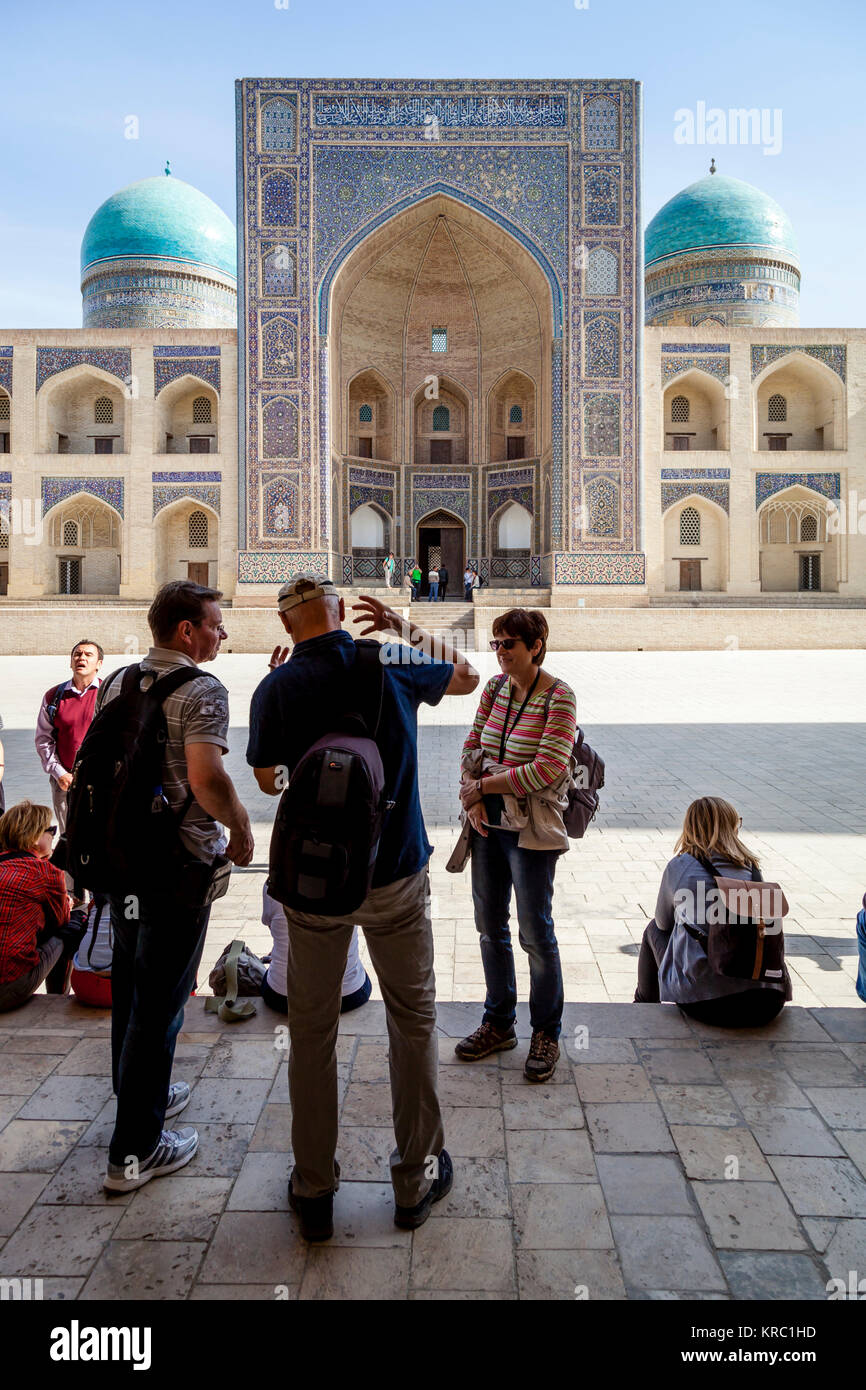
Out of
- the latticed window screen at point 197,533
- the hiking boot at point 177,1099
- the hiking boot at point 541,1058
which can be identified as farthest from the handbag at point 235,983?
the latticed window screen at point 197,533

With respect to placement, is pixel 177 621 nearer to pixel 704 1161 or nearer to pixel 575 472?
pixel 704 1161

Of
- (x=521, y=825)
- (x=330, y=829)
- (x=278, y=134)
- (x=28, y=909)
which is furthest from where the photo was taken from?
(x=278, y=134)

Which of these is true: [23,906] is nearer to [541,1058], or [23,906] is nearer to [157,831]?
[157,831]

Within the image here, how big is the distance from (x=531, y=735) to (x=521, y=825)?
0.26m

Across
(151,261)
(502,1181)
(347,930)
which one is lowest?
(502,1181)

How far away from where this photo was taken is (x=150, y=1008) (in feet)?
6.64

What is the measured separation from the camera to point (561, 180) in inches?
775

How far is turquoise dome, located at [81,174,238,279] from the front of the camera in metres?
24.6

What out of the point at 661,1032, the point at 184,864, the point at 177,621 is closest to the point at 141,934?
the point at 184,864

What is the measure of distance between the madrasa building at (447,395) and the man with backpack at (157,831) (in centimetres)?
1622

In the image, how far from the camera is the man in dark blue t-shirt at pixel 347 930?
1809mm

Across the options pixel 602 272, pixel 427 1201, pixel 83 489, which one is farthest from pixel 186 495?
pixel 427 1201

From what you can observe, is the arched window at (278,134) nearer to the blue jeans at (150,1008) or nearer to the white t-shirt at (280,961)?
the white t-shirt at (280,961)
